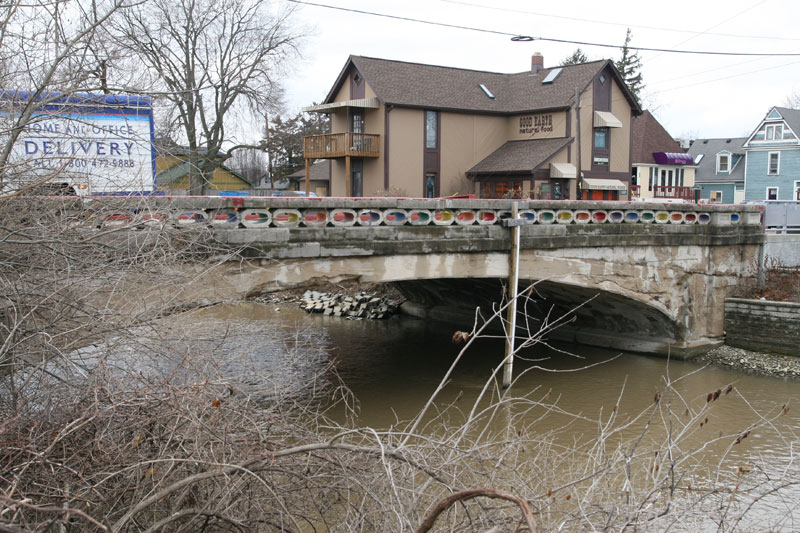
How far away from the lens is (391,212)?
38.0ft

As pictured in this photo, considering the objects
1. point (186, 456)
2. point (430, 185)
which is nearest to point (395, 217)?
point (186, 456)

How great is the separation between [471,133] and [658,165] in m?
16.1

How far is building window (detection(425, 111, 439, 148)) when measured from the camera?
2703 cm

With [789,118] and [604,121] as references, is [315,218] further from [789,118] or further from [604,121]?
[789,118]

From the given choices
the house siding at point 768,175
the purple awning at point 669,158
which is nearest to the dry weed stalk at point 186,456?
the purple awning at point 669,158

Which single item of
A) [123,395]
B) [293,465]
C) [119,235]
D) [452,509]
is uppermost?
[119,235]

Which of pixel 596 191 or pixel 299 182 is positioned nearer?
pixel 596 191

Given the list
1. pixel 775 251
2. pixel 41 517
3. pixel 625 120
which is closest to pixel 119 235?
pixel 41 517

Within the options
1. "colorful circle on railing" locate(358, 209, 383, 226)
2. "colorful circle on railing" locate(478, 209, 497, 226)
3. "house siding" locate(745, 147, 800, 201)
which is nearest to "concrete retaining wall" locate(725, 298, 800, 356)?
"colorful circle on railing" locate(478, 209, 497, 226)

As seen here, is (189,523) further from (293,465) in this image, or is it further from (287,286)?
(287,286)

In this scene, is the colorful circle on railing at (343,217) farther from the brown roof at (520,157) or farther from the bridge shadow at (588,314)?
the brown roof at (520,157)

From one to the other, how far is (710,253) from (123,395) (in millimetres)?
15272

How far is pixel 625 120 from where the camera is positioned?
29.9 metres

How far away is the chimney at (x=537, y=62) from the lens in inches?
1245
